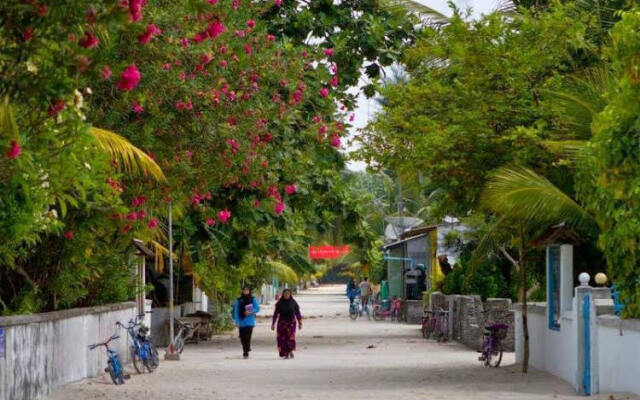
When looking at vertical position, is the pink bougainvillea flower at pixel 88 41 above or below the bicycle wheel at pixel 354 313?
above

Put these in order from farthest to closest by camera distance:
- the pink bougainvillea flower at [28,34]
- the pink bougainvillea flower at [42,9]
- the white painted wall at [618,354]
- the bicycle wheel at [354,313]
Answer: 1. the bicycle wheel at [354,313]
2. the white painted wall at [618,354]
3. the pink bougainvillea flower at [28,34]
4. the pink bougainvillea flower at [42,9]

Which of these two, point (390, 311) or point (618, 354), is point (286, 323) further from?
point (390, 311)

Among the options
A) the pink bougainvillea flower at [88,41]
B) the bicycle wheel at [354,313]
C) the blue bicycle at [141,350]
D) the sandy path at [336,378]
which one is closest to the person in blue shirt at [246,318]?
the sandy path at [336,378]

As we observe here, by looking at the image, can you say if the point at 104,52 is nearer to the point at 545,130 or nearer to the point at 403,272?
the point at 545,130

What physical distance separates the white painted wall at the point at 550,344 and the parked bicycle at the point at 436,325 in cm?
1079

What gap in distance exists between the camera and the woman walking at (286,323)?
1126 inches

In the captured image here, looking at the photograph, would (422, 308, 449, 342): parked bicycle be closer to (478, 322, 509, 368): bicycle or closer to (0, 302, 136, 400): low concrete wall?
(478, 322, 509, 368): bicycle

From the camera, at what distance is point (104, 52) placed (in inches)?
359

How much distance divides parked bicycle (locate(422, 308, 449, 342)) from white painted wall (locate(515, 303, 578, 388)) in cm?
1079

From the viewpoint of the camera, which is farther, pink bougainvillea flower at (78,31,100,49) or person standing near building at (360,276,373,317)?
person standing near building at (360,276,373,317)

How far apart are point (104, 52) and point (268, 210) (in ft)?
51.1

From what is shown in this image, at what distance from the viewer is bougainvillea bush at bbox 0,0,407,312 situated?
8461mm

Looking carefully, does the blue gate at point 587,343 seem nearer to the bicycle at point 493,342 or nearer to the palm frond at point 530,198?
the palm frond at point 530,198

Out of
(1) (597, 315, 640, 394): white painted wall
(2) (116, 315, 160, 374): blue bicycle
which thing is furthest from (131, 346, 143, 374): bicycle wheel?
(1) (597, 315, 640, 394): white painted wall
